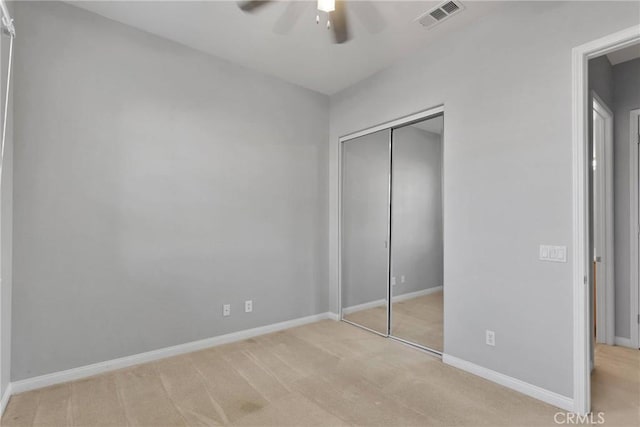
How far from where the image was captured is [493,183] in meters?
2.56

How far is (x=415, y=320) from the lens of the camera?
A: 140 inches

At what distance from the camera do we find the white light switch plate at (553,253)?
2170mm

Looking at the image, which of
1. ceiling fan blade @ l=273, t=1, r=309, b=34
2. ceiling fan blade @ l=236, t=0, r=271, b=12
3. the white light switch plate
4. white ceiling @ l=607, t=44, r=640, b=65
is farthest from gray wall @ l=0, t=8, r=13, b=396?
white ceiling @ l=607, t=44, r=640, b=65

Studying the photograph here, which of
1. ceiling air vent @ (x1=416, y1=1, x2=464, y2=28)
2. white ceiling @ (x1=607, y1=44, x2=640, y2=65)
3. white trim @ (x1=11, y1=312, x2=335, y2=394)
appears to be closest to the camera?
Answer: white trim @ (x1=11, y1=312, x2=335, y2=394)

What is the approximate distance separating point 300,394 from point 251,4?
294 centimetres

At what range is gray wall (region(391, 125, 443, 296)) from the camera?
331cm

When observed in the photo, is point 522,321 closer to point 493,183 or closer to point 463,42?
point 493,183

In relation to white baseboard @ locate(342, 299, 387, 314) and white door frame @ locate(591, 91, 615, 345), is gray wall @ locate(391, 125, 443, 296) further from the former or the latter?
white door frame @ locate(591, 91, 615, 345)

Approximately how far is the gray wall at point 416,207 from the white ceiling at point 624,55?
1.70m

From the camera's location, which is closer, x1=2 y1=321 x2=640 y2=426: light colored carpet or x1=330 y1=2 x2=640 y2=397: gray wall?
x1=2 y1=321 x2=640 y2=426: light colored carpet

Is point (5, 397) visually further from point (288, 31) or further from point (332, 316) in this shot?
point (288, 31)

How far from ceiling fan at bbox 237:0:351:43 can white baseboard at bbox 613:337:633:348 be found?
391 cm

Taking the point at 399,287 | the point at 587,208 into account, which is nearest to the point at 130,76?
the point at 399,287

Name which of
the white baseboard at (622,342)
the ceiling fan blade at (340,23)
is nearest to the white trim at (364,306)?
the white baseboard at (622,342)
